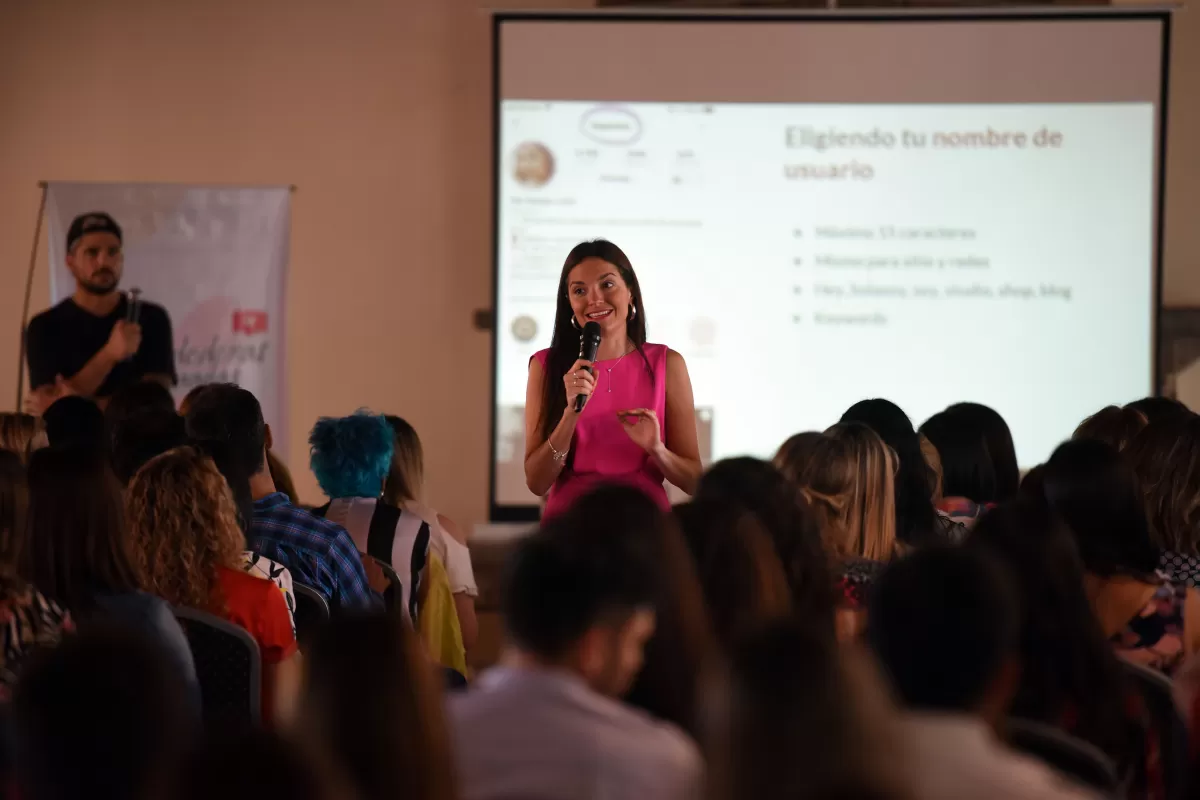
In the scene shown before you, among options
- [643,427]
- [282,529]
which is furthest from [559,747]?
[643,427]

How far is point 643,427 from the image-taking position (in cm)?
299

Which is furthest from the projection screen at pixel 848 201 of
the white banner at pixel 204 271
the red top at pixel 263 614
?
the red top at pixel 263 614

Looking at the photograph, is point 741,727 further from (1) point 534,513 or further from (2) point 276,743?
(1) point 534,513

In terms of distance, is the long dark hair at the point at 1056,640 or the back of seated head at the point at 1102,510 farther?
the back of seated head at the point at 1102,510

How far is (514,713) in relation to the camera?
1.35m

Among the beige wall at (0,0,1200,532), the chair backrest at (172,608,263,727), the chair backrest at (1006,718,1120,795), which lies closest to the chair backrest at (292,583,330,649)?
the chair backrest at (172,608,263,727)

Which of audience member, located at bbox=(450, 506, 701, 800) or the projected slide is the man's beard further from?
audience member, located at bbox=(450, 506, 701, 800)

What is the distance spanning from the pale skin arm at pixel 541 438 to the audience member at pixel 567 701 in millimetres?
1441

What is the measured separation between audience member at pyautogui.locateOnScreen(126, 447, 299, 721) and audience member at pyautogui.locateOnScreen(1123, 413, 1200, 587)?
185 centimetres

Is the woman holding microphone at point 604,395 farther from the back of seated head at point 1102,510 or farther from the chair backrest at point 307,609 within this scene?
the back of seated head at point 1102,510

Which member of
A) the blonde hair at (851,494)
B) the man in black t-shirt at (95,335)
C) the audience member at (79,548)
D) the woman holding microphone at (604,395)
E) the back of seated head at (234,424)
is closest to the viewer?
the audience member at (79,548)

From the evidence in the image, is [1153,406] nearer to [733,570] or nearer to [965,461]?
[965,461]

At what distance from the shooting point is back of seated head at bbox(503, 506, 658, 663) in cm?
143

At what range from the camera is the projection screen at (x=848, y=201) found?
5582mm
